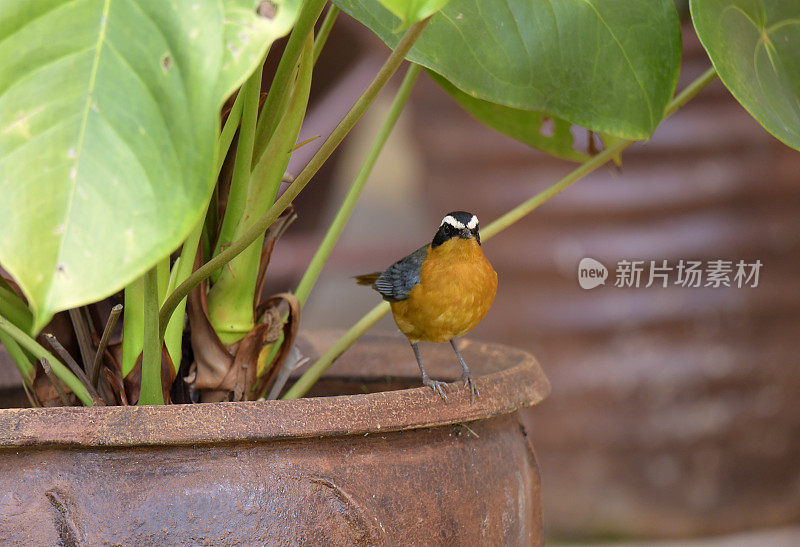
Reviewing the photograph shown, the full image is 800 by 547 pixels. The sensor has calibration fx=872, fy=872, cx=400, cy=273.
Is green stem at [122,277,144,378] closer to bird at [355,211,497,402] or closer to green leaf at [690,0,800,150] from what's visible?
bird at [355,211,497,402]

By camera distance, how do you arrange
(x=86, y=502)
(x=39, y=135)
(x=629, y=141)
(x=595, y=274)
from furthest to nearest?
(x=595, y=274), (x=629, y=141), (x=86, y=502), (x=39, y=135)

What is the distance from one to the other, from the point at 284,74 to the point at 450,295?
14.7 inches

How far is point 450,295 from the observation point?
3.64ft

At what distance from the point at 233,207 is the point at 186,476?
0.31 metres

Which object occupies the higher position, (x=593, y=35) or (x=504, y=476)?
(x=593, y=35)

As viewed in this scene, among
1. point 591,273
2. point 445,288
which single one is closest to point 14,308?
point 445,288

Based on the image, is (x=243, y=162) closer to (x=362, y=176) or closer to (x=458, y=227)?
(x=362, y=176)

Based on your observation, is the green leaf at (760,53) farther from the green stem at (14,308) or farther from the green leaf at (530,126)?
the green stem at (14,308)

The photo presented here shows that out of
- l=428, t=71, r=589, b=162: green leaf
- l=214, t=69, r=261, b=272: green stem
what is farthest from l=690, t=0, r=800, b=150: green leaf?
l=214, t=69, r=261, b=272: green stem

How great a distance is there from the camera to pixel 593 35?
906mm

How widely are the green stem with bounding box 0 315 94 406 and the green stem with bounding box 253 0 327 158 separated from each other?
11.5 inches

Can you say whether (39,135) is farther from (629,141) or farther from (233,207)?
(629,141)

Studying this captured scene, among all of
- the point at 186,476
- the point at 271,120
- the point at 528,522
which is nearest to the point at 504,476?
the point at 528,522

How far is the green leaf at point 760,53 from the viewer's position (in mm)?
805
